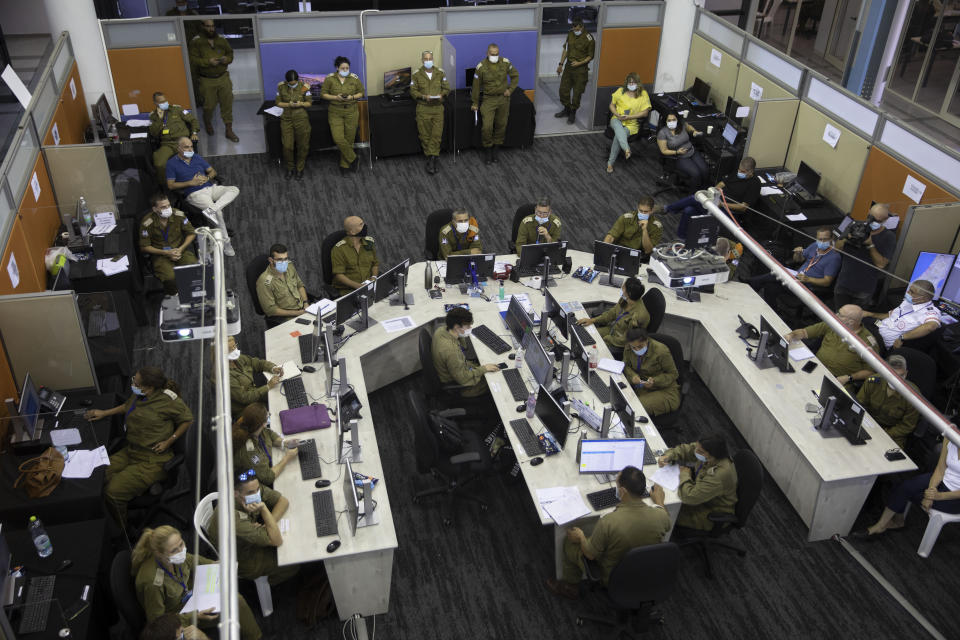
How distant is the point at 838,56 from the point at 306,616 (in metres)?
13.1

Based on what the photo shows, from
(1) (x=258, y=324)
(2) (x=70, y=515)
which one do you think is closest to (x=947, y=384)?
(1) (x=258, y=324)

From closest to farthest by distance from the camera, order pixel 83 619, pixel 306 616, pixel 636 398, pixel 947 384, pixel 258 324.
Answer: pixel 83 619 < pixel 306 616 < pixel 636 398 < pixel 947 384 < pixel 258 324

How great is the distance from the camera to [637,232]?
314 inches

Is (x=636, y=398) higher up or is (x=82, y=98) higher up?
(x=82, y=98)

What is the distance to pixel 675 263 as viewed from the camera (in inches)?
286

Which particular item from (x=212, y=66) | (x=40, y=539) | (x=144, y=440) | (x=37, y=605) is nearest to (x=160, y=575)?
(x=37, y=605)

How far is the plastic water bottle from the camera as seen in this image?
4.71 metres

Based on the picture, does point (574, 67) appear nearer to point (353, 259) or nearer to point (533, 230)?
point (533, 230)

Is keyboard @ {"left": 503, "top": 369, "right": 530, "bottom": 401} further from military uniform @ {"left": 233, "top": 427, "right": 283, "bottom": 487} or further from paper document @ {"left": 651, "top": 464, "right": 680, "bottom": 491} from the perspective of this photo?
military uniform @ {"left": 233, "top": 427, "right": 283, "bottom": 487}

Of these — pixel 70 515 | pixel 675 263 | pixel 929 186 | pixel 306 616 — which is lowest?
pixel 306 616

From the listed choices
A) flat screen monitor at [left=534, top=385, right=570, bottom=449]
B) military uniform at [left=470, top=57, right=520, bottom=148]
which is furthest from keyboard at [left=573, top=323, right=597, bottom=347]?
military uniform at [left=470, top=57, right=520, bottom=148]

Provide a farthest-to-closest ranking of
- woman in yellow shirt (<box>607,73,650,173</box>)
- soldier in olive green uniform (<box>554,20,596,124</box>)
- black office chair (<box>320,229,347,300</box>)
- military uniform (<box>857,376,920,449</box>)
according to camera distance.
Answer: soldier in olive green uniform (<box>554,20,596,124</box>)
woman in yellow shirt (<box>607,73,650,173</box>)
black office chair (<box>320,229,347,300</box>)
military uniform (<box>857,376,920,449</box>)

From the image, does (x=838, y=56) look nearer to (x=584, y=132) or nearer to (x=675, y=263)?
(x=584, y=132)

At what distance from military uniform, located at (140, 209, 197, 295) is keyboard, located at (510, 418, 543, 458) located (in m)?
3.98
